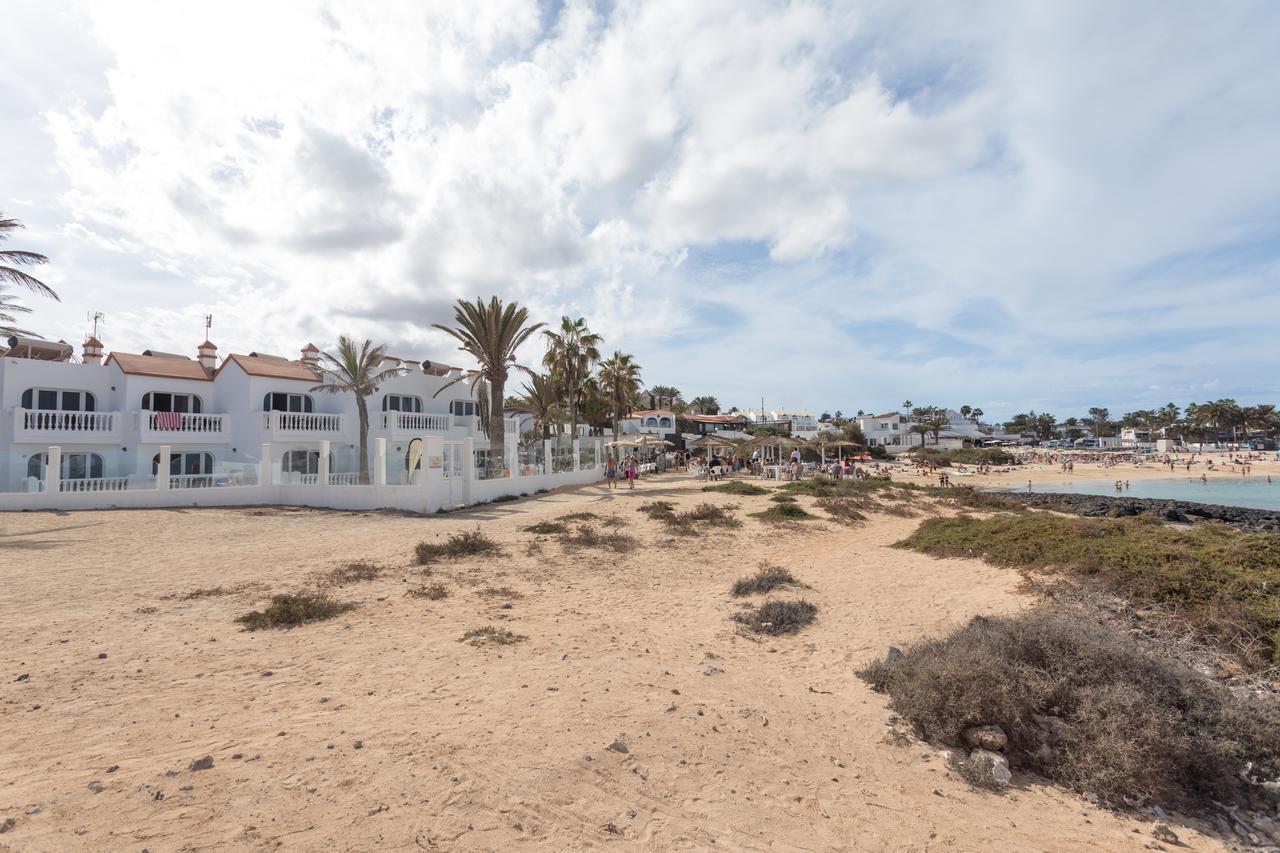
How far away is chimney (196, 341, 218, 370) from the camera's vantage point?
1133 inches

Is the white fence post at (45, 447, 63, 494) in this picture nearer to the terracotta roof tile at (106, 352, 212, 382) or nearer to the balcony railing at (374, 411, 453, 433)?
the terracotta roof tile at (106, 352, 212, 382)

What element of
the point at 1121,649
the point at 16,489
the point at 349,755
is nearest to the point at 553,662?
the point at 349,755

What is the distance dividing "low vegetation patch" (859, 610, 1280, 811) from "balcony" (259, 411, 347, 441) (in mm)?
26631

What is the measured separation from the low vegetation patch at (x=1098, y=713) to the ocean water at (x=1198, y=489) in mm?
44749

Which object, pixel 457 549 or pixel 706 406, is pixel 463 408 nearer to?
pixel 457 549

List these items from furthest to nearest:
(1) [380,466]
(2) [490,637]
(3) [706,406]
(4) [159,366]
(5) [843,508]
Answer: (3) [706,406] → (4) [159,366] → (5) [843,508] → (1) [380,466] → (2) [490,637]

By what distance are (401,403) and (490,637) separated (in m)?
27.9

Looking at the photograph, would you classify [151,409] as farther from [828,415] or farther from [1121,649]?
[828,415]

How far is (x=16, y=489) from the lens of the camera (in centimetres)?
1661

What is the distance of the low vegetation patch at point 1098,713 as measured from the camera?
14.9 feet

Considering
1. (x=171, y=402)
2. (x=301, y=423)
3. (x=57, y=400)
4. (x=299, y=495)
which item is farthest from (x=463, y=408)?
(x=57, y=400)

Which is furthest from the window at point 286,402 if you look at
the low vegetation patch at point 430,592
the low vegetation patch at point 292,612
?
the low vegetation patch at point 292,612

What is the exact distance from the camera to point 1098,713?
192 inches

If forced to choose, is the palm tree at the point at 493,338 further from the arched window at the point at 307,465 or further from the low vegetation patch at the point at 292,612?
the low vegetation patch at the point at 292,612
